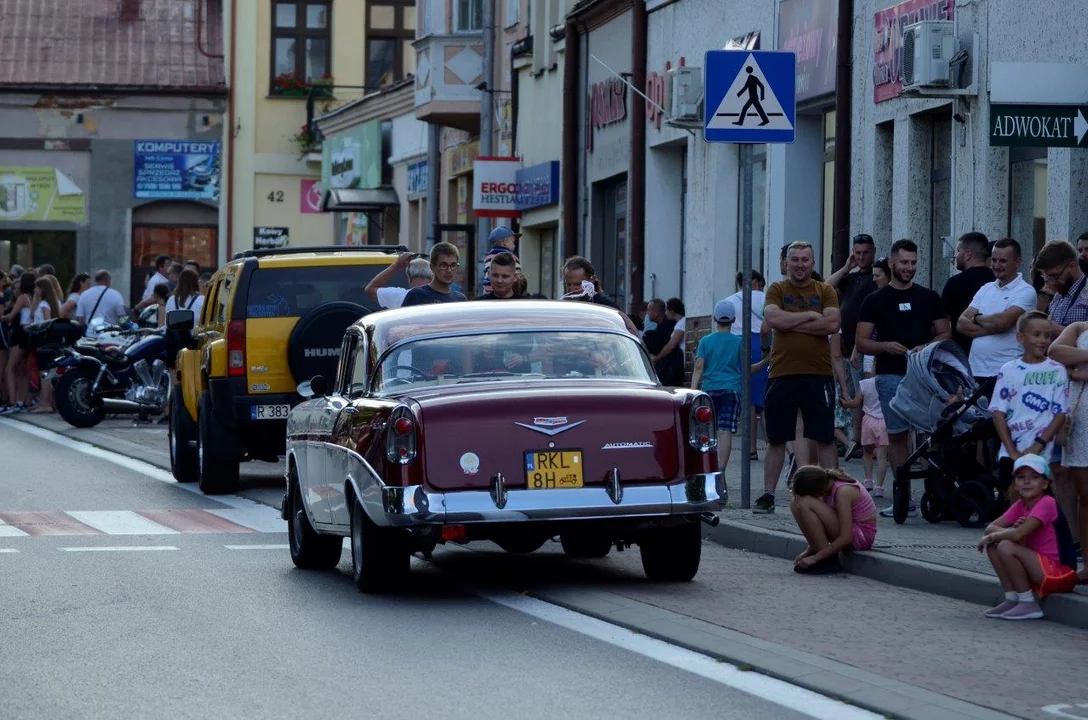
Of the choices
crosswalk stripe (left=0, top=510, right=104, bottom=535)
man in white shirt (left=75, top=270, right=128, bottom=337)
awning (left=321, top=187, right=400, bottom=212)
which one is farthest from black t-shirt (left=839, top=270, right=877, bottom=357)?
awning (left=321, top=187, right=400, bottom=212)

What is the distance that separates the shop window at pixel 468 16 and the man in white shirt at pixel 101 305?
10.5 m

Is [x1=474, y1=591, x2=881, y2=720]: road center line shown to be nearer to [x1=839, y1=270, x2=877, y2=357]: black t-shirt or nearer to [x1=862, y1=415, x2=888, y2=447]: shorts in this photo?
[x1=862, y1=415, x2=888, y2=447]: shorts

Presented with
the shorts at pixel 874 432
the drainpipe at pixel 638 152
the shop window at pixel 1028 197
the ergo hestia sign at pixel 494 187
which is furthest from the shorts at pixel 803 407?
the ergo hestia sign at pixel 494 187

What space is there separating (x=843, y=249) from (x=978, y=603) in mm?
12080

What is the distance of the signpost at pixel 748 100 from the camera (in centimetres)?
1498

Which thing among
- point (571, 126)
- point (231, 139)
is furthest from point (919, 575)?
point (231, 139)

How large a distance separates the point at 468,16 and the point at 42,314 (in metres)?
11.1

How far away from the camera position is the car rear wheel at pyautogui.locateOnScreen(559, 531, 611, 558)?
37.2 ft

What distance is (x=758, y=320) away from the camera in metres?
21.3

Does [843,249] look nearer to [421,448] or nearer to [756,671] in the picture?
[421,448]

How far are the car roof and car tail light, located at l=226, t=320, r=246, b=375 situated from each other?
5.71 metres

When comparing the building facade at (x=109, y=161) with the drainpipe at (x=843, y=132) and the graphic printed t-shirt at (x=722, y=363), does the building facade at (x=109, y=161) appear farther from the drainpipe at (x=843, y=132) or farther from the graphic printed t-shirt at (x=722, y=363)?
the graphic printed t-shirt at (x=722, y=363)

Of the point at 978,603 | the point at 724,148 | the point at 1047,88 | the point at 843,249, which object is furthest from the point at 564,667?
the point at 724,148

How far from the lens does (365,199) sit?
48312mm
